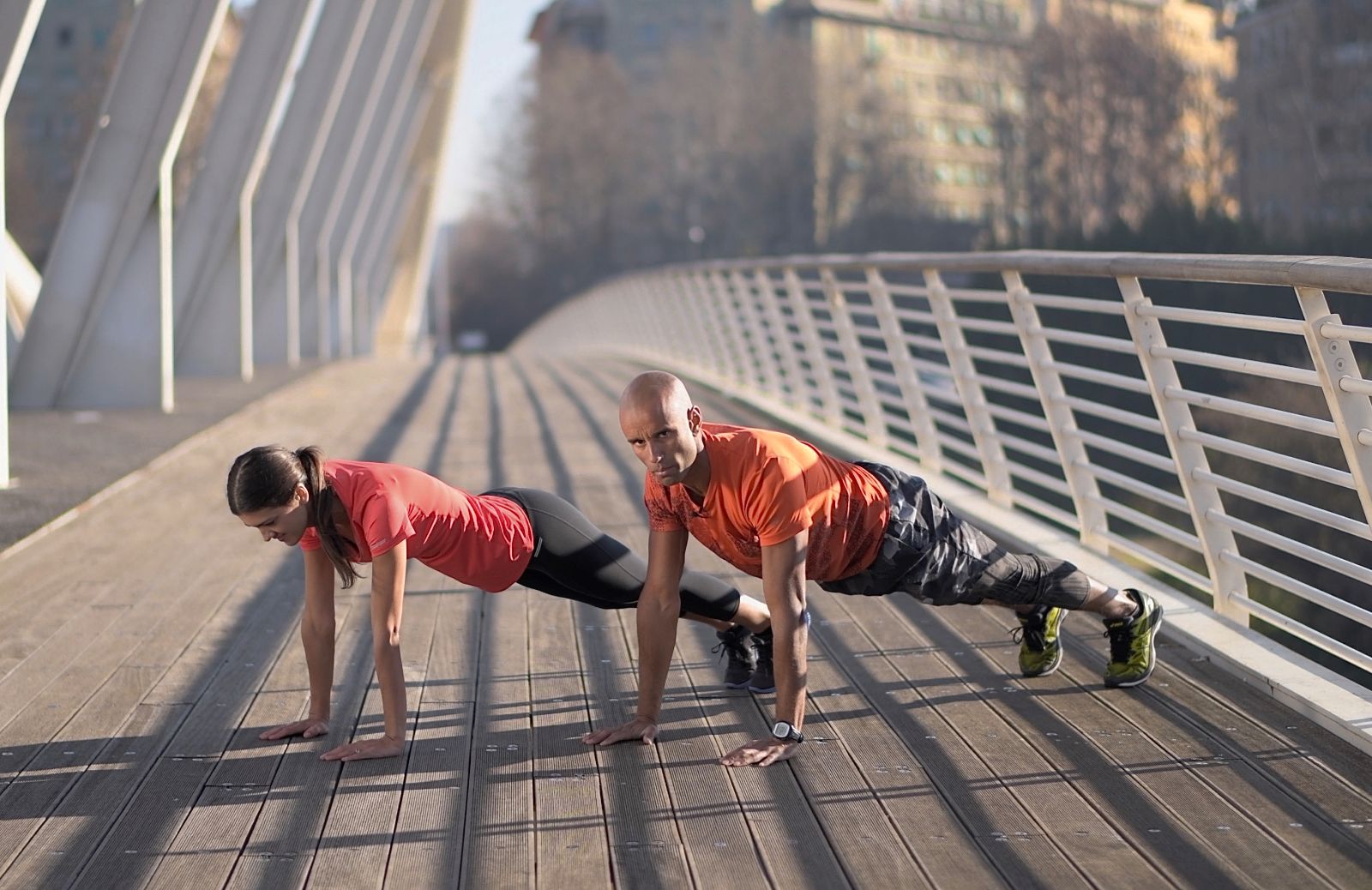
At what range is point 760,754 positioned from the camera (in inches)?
137

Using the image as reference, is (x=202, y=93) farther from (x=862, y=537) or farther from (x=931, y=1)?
(x=931, y=1)

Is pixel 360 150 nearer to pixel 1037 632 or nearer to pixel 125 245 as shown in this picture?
pixel 125 245

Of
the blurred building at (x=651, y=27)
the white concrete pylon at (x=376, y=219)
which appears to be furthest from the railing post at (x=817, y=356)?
the blurred building at (x=651, y=27)

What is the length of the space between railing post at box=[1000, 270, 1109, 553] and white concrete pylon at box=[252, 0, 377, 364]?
10395mm

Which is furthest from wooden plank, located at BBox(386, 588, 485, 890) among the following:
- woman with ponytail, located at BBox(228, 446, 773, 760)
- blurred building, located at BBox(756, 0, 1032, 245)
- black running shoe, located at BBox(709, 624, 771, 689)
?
blurred building, located at BBox(756, 0, 1032, 245)

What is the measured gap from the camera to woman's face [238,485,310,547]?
3297 millimetres

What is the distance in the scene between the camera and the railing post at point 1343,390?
11.9 feet

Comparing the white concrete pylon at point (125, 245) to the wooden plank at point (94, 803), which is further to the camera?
the white concrete pylon at point (125, 245)

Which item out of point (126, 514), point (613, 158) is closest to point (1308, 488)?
point (126, 514)

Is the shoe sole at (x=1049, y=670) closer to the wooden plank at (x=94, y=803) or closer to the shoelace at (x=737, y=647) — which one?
the shoelace at (x=737, y=647)

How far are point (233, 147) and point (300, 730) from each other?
9.60 metres

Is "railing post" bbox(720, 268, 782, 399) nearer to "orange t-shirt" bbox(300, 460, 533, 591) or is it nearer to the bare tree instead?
"orange t-shirt" bbox(300, 460, 533, 591)

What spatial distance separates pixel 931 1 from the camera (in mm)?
62344

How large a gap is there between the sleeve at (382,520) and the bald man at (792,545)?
0.57m
